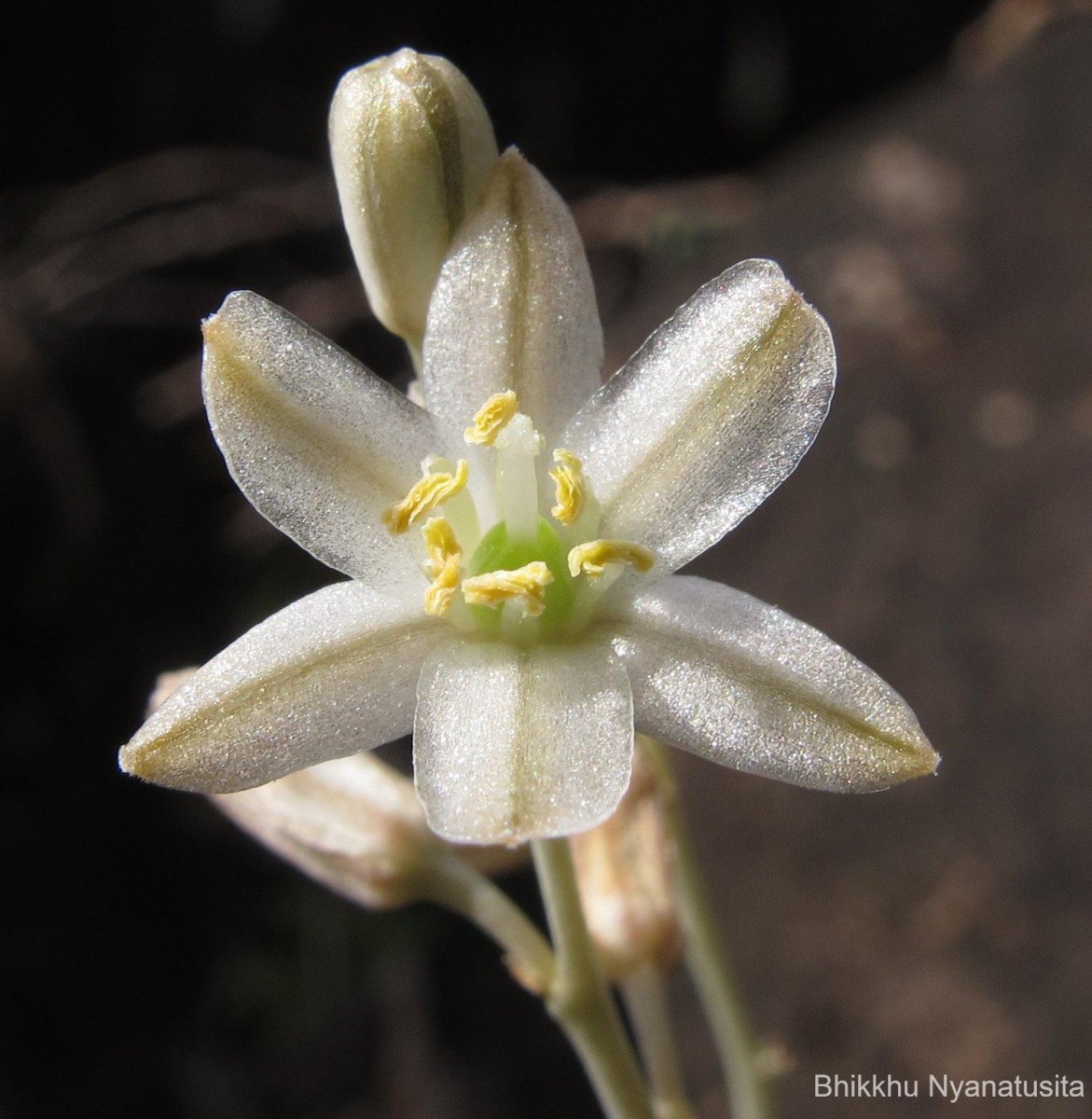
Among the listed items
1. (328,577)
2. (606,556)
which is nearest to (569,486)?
(606,556)

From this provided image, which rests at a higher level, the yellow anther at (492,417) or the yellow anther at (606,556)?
the yellow anther at (492,417)

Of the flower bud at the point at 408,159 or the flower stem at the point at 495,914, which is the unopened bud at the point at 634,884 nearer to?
the flower stem at the point at 495,914

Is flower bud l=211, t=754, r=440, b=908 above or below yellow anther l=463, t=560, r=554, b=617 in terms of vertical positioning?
below

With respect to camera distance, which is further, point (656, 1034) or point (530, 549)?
point (656, 1034)

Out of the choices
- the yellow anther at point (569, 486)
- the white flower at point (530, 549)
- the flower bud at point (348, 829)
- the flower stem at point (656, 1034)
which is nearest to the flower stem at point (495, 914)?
the flower bud at point (348, 829)

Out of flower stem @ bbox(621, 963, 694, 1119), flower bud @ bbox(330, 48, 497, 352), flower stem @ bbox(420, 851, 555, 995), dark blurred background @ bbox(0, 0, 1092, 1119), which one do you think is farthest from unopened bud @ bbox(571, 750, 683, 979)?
dark blurred background @ bbox(0, 0, 1092, 1119)

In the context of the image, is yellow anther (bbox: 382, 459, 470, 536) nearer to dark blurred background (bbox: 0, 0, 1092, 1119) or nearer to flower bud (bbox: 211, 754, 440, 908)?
flower bud (bbox: 211, 754, 440, 908)

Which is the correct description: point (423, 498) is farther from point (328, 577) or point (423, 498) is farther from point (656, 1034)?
point (328, 577)
